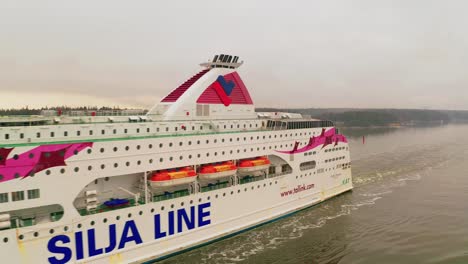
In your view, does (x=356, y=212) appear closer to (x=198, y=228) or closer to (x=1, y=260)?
(x=198, y=228)

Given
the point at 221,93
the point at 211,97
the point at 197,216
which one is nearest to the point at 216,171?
the point at 197,216

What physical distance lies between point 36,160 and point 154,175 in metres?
4.00

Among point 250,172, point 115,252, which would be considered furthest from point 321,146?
point 115,252

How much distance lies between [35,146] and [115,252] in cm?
434

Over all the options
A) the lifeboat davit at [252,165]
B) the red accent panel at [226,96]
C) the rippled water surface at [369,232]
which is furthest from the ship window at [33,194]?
Result: the lifeboat davit at [252,165]

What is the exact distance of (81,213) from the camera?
383 inches

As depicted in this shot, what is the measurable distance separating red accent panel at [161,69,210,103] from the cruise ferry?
6 cm

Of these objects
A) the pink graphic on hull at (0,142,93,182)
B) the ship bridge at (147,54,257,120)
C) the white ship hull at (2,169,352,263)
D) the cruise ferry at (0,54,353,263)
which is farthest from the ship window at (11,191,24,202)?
the ship bridge at (147,54,257,120)

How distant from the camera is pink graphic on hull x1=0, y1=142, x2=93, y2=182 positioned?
328 inches

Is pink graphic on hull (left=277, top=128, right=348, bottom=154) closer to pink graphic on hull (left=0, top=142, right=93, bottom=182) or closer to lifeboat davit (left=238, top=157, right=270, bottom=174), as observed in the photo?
lifeboat davit (left=238, top=157, right=270, bottom=174)

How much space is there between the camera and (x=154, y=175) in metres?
11.5

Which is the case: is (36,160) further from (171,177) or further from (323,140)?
(323,140)

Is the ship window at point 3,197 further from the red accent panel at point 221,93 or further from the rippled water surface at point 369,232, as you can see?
the red accent panel at point 221,93

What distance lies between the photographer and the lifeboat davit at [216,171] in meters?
12.8
